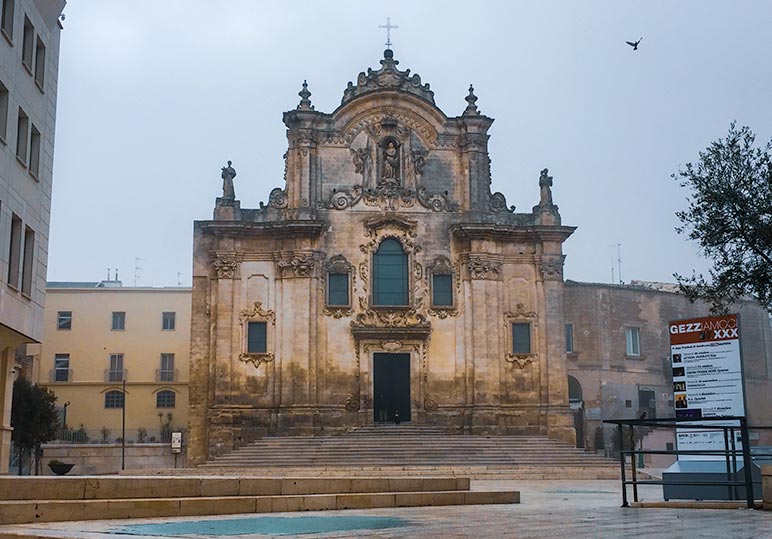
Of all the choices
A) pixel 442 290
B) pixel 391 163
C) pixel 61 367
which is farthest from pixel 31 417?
pixel 391 163

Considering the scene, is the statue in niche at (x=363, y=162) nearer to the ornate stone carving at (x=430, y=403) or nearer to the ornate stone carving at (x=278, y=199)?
the ornate stone carving at (x=278, y=199)

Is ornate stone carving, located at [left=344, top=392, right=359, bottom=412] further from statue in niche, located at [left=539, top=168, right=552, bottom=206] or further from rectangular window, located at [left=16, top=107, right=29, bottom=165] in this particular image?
rectangular window, located at [left=16, top=107, right=29, bottom=165]

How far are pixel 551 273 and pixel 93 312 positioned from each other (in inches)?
1111

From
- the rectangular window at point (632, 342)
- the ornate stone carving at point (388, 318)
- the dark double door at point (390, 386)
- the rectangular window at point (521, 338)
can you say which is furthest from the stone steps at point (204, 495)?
the rectangular window at point (632, 342)

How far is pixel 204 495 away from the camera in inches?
577

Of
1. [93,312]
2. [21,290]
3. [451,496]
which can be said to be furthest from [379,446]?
[93,312]

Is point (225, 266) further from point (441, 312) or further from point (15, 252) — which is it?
point (15, 252)

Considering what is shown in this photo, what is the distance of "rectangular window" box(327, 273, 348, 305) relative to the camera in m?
37.9

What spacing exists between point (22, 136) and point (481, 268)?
65.8ft

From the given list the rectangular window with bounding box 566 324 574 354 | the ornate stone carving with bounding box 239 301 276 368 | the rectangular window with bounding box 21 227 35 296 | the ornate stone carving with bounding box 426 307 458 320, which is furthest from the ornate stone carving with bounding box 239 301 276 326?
the rectangular window with bounding box 566 324 574 354

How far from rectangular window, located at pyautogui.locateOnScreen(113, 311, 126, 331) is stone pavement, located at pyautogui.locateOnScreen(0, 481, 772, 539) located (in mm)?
42974

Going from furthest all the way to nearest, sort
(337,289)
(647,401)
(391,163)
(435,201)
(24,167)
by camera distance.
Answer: (647,401) < (391,163) < (435,201) < (337,289) < (24,167)

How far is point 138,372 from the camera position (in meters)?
54.9

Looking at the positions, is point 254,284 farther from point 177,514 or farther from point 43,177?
point 177,514
